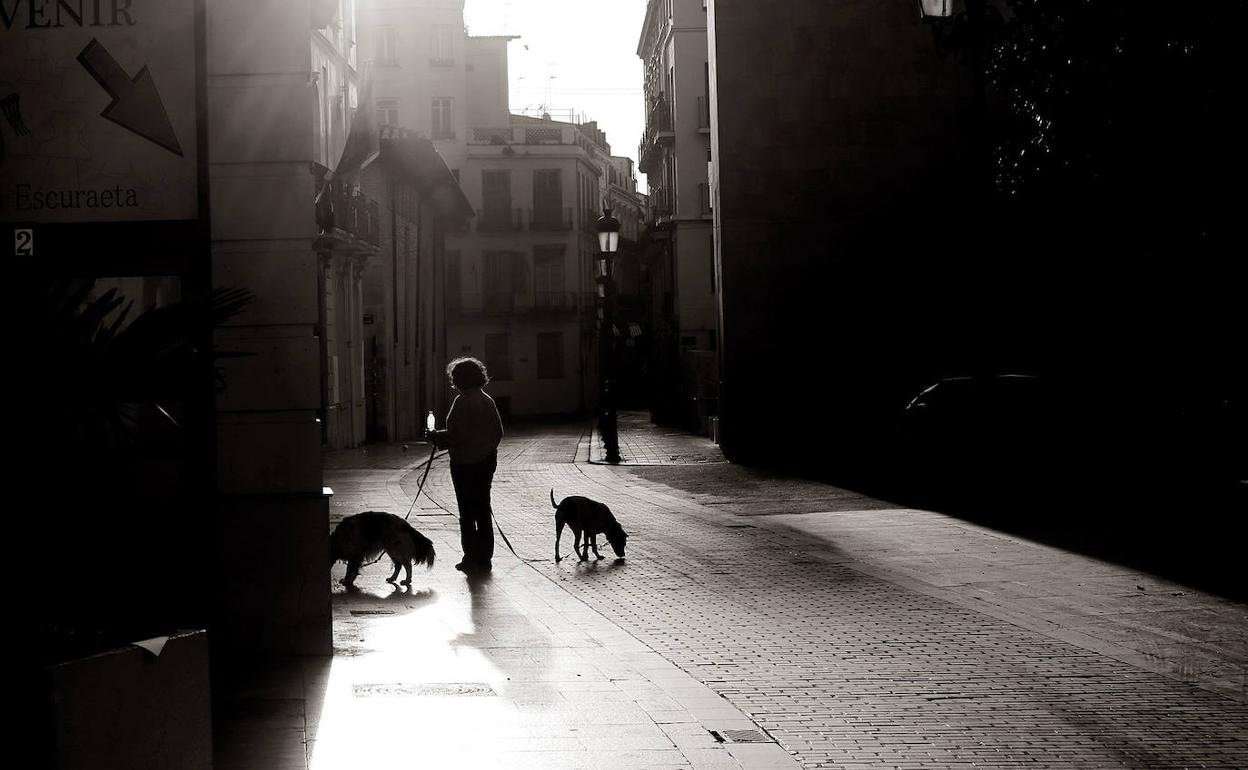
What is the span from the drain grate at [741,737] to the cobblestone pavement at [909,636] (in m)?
0.08

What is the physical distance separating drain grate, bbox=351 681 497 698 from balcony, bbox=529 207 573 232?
6171 centimetres

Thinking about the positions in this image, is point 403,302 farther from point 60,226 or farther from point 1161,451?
point 60,226

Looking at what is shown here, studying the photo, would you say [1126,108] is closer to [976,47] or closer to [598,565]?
[976,47]

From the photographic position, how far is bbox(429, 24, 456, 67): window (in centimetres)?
6656

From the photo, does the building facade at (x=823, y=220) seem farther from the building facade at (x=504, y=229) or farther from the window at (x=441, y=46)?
the window at (x=441, y=46)

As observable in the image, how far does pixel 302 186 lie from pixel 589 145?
65772 mm

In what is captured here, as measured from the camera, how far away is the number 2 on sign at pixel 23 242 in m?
6.70

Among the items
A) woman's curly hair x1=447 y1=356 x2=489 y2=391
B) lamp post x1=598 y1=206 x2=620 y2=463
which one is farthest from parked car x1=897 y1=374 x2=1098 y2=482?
woman's curly hair x1=447 y1=356 x2=489 y2=391

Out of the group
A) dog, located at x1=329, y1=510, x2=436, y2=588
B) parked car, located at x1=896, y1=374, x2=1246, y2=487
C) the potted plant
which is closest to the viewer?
the potted plant

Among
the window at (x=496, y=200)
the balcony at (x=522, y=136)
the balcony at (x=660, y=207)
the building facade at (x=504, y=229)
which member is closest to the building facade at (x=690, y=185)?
the balcony at (x=660, y=207)

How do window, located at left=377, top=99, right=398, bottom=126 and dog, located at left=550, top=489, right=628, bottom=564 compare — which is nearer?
dog, located at left=550, top=489, right=628, bottom=564

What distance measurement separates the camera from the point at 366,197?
33094 mm

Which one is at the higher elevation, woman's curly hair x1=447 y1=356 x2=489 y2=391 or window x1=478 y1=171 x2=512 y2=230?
window x1=478 y1=171 x2=512 y2=230

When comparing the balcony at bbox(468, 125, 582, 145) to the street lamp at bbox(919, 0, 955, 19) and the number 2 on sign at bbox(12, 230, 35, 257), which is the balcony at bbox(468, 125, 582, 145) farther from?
the number 2 on sign at bbox(12, 230, 35, 257)
